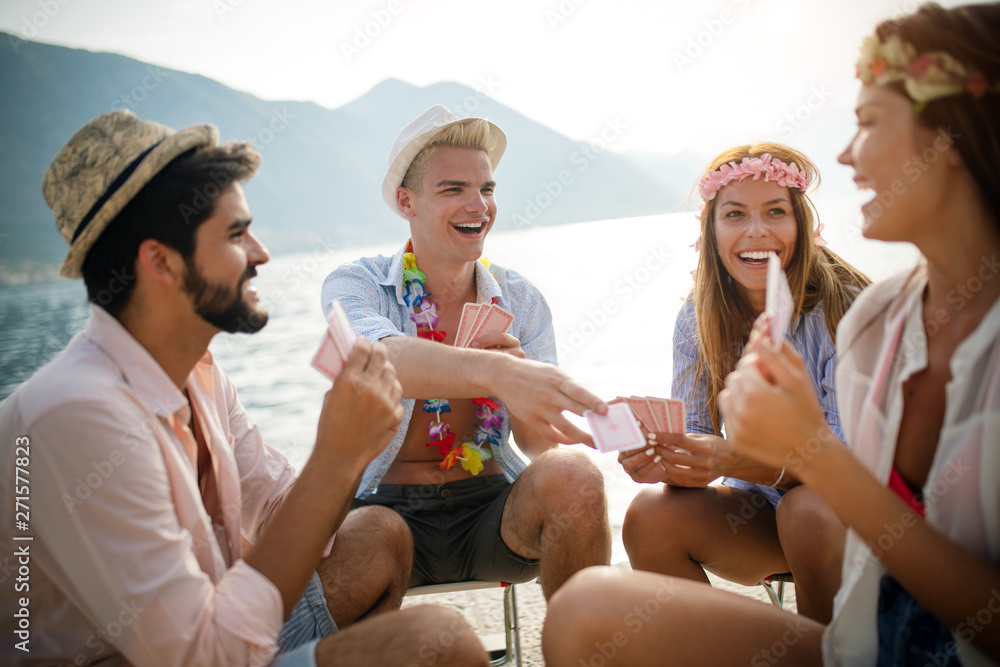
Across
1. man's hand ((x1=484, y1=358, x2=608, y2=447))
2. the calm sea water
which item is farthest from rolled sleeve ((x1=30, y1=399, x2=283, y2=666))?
the calm sea water

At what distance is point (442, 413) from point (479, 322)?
1.84 feet

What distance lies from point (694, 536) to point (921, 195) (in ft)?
4.91

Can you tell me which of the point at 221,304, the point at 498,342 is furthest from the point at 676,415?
the point at 221,304

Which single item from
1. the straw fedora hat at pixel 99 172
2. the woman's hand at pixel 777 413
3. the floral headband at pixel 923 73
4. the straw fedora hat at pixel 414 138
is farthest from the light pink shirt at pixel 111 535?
the straw fedora hat at pixel 414 138

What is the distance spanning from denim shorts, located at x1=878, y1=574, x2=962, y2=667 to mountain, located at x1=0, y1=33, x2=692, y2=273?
59788mm

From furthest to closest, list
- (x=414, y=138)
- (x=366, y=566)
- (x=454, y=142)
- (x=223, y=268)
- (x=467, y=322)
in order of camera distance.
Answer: (x=454, y=142), (x=414, y=138), (x=467, y=322), (x=366, y=566), (x=223, y=268)

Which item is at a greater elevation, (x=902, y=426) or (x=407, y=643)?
(x=902, y=426)

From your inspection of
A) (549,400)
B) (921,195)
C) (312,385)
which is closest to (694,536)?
(549,400)

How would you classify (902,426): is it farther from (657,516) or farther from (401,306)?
(401,306)

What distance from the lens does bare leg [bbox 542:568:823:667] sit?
4.47 feet

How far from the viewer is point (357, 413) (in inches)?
66.2

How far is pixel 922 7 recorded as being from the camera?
1419mm

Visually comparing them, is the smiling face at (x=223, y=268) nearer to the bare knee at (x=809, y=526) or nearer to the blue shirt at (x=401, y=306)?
the blue shirt at (x=401, y=306)

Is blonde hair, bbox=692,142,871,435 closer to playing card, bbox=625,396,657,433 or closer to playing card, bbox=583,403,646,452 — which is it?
playing card, bbox=625,396,657,433
